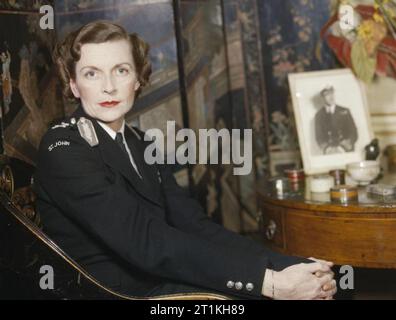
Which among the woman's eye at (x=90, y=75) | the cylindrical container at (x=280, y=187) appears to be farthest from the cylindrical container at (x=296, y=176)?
the woman's eye at (x=90, y=75)

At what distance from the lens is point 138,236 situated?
1.23 m

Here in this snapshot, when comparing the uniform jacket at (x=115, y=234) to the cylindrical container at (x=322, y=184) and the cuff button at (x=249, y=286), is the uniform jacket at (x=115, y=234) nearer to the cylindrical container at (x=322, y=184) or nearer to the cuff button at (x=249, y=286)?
the cuff button at (x=249, y=286)

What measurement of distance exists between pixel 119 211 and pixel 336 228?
69 cm

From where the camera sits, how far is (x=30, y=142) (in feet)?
4.74

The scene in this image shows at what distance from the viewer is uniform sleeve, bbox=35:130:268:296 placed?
123 cm

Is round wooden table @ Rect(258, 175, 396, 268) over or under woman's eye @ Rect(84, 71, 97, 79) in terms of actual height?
under

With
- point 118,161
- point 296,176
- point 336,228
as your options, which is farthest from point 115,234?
point 296,176

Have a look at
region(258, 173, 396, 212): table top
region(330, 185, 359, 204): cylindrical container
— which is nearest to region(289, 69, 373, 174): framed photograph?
region(258, 173, 396, 212): table top

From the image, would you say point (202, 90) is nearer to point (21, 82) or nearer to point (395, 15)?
point (395, 15)

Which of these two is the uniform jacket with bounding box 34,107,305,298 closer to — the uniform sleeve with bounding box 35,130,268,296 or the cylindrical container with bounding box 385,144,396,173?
the uniform sleeve with bounding box 35,130,268,296

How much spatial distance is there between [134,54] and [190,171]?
0.80 metres

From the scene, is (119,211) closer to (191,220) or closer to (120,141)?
(120,141)

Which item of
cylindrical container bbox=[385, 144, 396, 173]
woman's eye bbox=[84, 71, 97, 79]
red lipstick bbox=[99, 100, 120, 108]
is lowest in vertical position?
cylindrical container bbox=[385, 144, 396, 173]

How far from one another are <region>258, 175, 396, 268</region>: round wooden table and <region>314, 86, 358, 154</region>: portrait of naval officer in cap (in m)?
0.32
